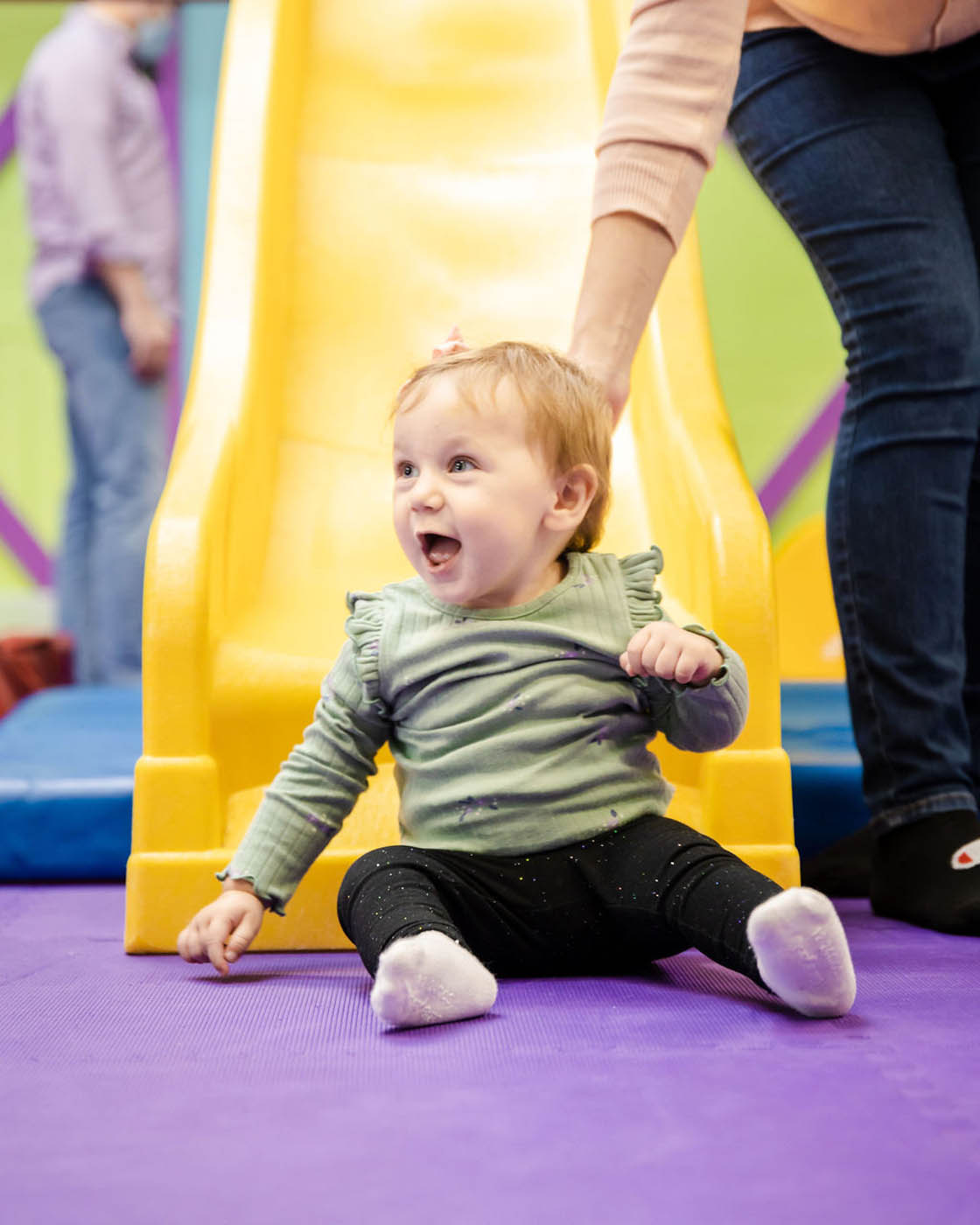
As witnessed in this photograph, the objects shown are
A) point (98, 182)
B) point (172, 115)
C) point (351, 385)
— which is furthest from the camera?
point (172, 115)

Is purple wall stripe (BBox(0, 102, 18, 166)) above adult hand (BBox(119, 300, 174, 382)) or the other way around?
above

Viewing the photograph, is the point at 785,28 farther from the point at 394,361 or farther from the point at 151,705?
the point at 151,705

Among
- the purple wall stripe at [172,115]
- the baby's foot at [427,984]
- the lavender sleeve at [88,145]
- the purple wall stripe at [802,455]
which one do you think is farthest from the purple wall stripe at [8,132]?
the baby's foot at [427,984]

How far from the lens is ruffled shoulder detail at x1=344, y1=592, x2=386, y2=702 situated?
106cm

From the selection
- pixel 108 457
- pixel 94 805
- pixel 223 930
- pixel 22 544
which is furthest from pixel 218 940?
pixel 22 544

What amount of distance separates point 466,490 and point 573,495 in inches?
4.3

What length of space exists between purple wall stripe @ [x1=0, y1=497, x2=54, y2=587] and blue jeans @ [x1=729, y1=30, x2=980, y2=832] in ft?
8.93

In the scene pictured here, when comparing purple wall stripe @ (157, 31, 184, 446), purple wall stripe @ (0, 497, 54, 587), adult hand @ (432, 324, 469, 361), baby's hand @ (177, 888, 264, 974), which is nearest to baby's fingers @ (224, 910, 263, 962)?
baby's hand @ (177, 888, 264, 974)

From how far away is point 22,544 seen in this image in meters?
3.52

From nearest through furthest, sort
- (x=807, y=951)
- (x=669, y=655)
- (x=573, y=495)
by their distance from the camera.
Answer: (x=807, y=951), (x=669, y=655), (x=573, y=495)

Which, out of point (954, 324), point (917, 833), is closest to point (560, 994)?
point (917, 833)

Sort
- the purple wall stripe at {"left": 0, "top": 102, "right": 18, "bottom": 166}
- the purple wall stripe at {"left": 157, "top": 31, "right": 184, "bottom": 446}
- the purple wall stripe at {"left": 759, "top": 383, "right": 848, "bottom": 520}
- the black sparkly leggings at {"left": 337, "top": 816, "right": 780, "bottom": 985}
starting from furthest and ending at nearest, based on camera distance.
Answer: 1. the purple wall stripe at {"left": 0, "top": 102, "right": 18, "bottom": 166}
2. the purple wall stripe at {"left": 157, "top": 31, "right": 184, "bottom": 446}
3. the purple wall stripe at {"left": 759, "top": 383, "right": 848, "bottom": 520}
4. the black sparkly leggings at {"left": 337, "top": 816, "right": 780, "bottom": 985}

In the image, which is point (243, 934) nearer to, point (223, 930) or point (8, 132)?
point (223, 930)

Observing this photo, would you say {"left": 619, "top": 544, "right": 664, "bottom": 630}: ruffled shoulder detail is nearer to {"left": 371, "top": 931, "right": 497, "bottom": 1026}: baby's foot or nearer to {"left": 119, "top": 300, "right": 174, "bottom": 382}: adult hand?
{"left": 371, "top": 931, "right": 497, "bottom": 1026}: baby's foot
